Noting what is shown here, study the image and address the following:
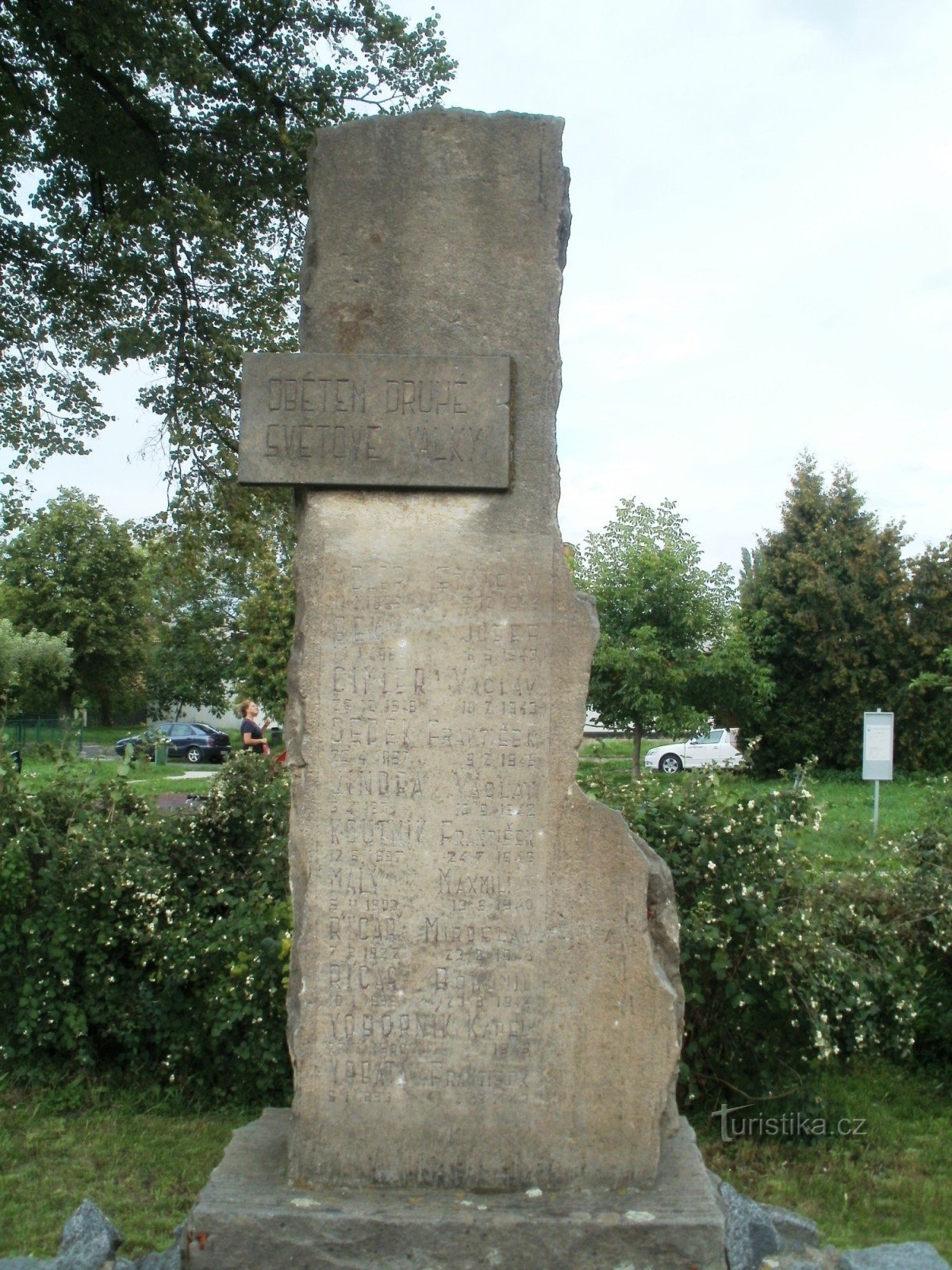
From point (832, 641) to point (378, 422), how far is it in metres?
24.4

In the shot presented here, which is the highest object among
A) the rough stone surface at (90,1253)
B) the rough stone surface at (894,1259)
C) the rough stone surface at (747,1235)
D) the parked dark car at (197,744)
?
the rough stone surface at (747,1235)

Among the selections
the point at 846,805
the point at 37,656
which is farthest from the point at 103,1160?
the point at 37,656

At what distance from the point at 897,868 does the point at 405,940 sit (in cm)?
390

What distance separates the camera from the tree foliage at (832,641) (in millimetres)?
26641

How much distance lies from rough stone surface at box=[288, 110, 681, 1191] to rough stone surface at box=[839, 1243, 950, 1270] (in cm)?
77

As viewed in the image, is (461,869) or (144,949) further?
(144,949)

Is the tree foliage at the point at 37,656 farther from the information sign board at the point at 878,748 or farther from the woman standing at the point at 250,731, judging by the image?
the information sign board at the point at 878,748

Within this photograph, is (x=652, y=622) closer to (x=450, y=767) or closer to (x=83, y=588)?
(x=450, y=767)

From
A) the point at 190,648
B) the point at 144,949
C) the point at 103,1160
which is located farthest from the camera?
the point at 190,648

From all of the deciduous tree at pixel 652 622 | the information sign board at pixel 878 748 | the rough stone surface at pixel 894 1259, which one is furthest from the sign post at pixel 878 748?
the rough stone surface at pixel 894 1259

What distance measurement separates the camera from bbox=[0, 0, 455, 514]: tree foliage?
9.97m

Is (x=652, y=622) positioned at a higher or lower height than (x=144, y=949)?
higher

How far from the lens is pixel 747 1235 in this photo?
3.69 meters

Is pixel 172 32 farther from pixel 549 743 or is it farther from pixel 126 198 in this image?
pixel 549 743
